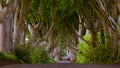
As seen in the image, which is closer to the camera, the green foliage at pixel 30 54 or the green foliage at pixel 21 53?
the green foliage at pixel 21 53

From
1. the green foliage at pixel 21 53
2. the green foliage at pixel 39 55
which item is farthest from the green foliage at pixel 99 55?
the green foliage at pixel 21 53

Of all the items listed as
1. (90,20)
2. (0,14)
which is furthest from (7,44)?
(90,20)

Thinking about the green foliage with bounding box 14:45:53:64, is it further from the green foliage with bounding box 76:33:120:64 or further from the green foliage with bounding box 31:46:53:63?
the green foliage with bounding box 76:33:120:64

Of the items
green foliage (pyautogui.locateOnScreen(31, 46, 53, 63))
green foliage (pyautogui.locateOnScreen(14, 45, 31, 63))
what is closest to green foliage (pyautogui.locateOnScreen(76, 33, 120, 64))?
green foliage (pyautogui.locateOnScreen(31, 46, 53, 63))

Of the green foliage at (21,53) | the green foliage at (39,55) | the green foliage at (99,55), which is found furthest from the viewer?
the green foliage at (39,55)

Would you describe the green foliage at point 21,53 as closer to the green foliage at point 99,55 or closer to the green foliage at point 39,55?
the green foliage at point 39,55

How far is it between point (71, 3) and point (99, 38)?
4.33 metres

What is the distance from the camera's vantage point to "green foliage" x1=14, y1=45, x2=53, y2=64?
39.0 feet

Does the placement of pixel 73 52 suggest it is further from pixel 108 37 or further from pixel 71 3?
pixel 108 37

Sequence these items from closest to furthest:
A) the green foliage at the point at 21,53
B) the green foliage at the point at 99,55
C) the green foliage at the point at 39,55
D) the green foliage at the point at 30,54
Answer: the green foliage at the point at 21,53 → the green foliage at the point at 30,54 → the green foliage at the point at 99,55 → the green foliage at the point at 39,55

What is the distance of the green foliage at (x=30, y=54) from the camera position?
468 inches

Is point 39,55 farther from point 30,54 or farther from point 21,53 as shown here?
point 21,53

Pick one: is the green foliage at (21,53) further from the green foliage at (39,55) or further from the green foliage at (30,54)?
the green foliage at (39,55)

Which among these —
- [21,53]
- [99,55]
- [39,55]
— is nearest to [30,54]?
[21,53]
